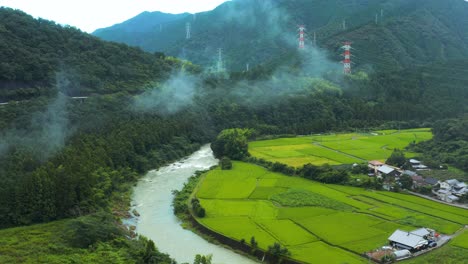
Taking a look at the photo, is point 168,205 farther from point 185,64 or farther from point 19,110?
point 185,64

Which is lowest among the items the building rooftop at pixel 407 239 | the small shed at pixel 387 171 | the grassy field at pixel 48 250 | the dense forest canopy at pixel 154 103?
the grassy field at pixel 48 250

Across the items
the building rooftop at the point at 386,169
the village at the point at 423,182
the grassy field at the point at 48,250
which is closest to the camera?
the grassy field at the point at 48,250

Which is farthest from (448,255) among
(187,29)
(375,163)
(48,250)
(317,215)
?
(187,29)

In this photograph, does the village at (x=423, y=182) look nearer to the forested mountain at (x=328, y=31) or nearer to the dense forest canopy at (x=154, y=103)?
the dense forest canopy at (x=154, y=103)

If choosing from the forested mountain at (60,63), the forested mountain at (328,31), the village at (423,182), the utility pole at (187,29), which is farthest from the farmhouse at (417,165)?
the utility pole at (187,29)

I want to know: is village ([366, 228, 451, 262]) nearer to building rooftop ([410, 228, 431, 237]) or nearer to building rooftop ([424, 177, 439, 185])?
building rooftop ([410, 228, 431, 237])

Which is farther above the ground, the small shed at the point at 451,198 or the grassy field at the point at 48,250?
the small shed at the point at 451,198

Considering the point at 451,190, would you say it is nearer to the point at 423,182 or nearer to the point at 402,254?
the point at 423,182
